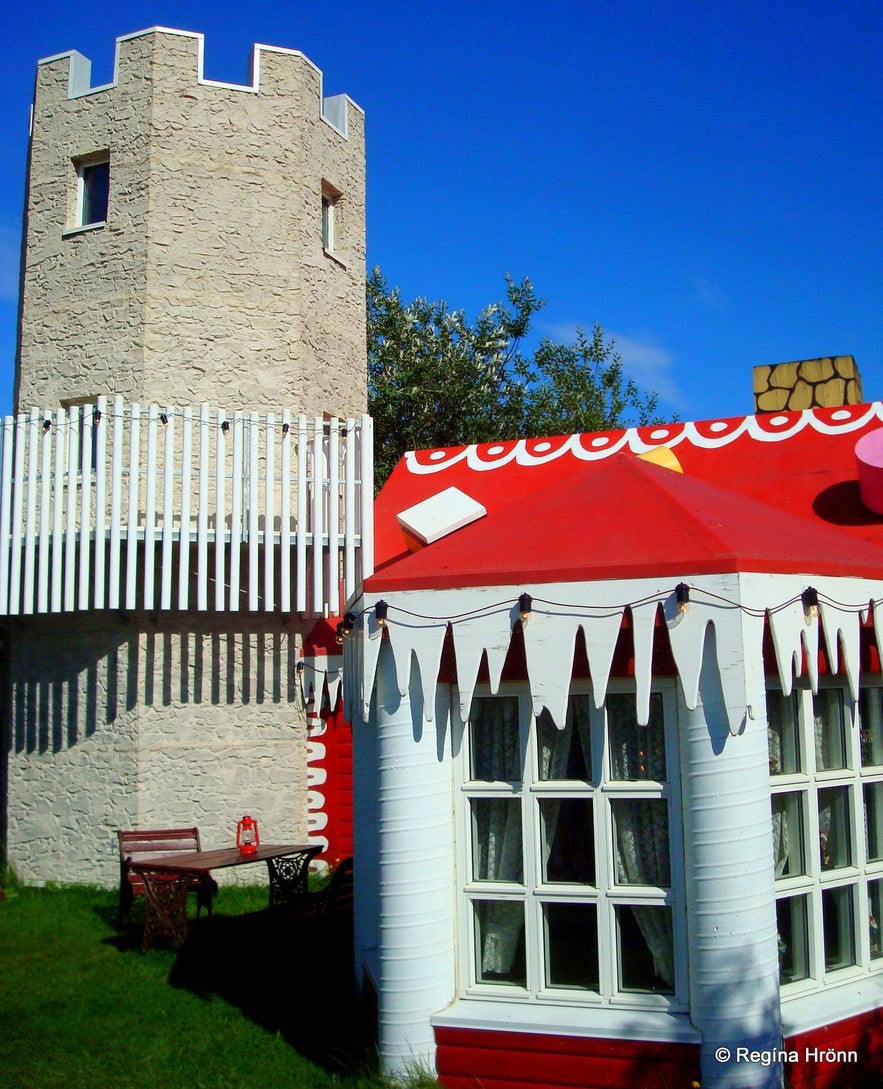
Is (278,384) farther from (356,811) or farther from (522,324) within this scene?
A: (522,324)

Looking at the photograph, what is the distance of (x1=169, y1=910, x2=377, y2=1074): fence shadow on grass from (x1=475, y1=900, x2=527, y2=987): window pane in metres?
0.75

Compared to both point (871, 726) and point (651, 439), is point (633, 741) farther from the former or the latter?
point (651, 439)

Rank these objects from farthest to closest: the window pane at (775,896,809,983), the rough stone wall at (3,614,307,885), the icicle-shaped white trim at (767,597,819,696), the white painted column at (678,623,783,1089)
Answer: the rough stone wall at (3,614,307,885) < the window pane at (775,896,809,983) < the icicle-shaped white trim at (767,597,819,696) < the white painted column at (678,623,783,1089)

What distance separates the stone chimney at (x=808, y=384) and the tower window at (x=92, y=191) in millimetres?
7407

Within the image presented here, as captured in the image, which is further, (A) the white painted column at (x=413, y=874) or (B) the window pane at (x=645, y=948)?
(A) the white painted column at (x=413, y=874)

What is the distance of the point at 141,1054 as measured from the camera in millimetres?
5625

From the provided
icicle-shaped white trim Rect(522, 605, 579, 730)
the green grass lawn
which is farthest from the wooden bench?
icicle-shaped white trim Rect(522, 605, 579, 730)

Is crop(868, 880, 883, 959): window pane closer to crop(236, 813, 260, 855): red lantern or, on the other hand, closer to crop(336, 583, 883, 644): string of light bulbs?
crop(336, 583, 883, 644): string of light bulbs

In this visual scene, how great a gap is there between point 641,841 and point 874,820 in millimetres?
1538

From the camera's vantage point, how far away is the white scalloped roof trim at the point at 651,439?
24.7 ft

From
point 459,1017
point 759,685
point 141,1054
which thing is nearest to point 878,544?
point 759,685

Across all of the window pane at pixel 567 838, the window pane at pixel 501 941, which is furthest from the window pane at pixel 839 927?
the window pane at pixel 501 941

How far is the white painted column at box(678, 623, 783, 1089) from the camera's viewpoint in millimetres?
4117

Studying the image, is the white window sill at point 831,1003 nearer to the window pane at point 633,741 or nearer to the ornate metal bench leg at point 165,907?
the window pane at point 633,741
